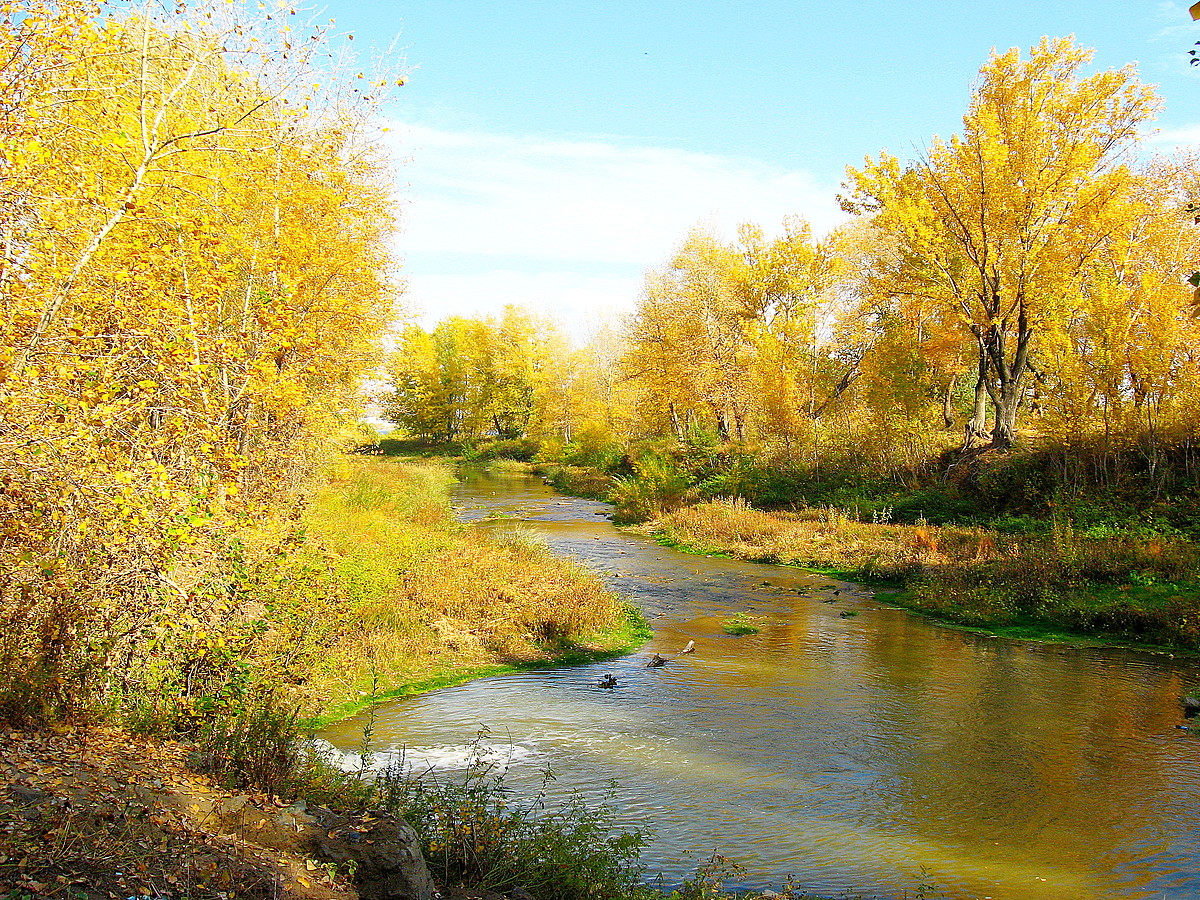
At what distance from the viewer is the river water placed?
22.9 feet

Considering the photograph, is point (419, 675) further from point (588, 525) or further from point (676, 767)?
point (588, 525)

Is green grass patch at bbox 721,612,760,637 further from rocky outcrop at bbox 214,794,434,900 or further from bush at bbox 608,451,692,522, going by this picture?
bush at bbox 608,451,692,522

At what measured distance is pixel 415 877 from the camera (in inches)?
192

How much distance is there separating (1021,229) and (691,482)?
603 inches

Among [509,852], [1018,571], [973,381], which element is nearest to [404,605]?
[509,852]

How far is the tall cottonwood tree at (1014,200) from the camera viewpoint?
872 inches

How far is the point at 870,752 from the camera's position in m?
9.40

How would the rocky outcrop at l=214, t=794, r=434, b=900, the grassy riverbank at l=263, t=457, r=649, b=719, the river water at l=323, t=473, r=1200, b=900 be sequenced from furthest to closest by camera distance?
the grassy riverbank at l=263, t=457, r=649, b=719, the river water at l=323, t=473, r=1200, b=900, the rocky outcrop at l=214, t=794, r=434, b=900

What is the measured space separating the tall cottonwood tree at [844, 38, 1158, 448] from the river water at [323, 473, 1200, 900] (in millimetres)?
12925

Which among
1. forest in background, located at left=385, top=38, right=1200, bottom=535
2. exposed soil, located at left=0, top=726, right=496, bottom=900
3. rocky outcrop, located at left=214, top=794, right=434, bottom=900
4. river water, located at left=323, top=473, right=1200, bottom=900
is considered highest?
forest in background, located at left=385, top=38, right=1200, bottom=535

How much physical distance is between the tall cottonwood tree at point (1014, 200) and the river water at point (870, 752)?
42.4 feet

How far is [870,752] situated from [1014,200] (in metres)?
19.7

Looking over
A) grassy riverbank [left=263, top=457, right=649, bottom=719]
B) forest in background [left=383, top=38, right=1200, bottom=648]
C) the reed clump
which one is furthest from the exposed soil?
forest in background [left=383, top=38, right=1200, bottom=648]

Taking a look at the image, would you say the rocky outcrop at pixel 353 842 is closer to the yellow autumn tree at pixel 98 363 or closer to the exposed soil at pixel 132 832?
the exposed soil at pixel 132 832
